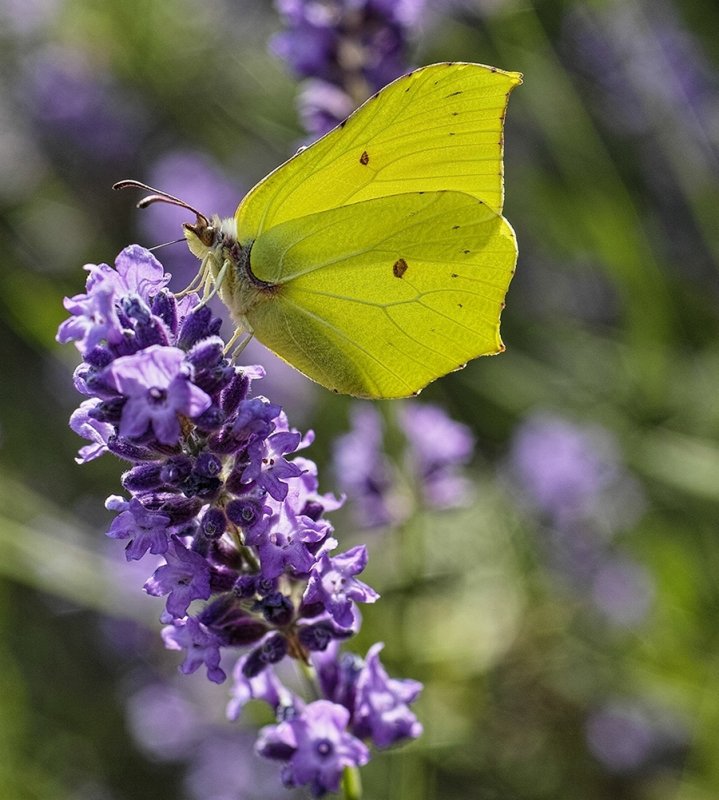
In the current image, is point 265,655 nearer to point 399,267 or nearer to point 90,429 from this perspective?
point 90,429

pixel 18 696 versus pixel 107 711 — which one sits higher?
pixel 18 696

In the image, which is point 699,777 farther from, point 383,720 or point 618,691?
point 383,720

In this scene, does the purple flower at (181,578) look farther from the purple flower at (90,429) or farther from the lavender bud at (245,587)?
the purple flower at (90,429)

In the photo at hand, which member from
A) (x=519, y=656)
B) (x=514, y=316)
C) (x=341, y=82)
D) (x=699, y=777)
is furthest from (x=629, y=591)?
(x=341, y=82)

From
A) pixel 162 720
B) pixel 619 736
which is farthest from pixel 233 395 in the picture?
pixel 162 720

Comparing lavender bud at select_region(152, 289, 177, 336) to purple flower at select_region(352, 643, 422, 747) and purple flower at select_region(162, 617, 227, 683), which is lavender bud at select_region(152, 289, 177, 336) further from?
purple flower at select_region(352, 643, 422, 747)
